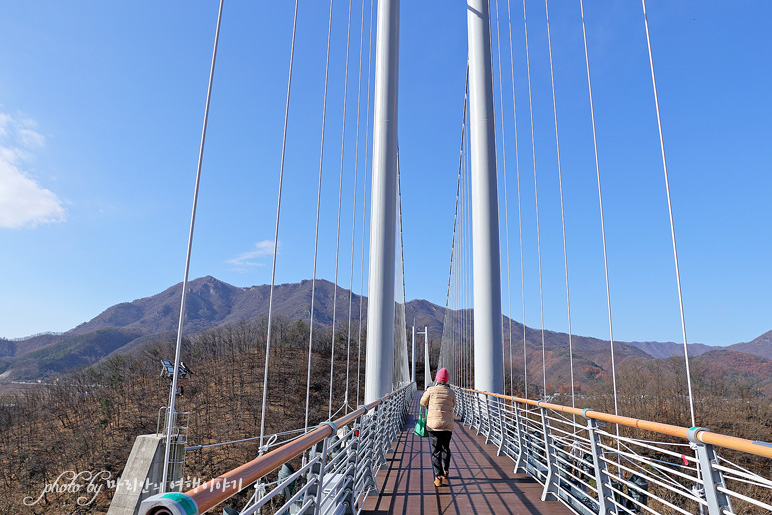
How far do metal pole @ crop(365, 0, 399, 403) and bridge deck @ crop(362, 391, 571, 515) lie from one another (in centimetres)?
138

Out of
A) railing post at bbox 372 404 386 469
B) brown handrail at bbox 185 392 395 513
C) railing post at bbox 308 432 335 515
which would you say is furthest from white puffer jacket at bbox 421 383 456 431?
brown handrail at bbox 185 392 395 513

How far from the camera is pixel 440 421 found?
15.3 feet

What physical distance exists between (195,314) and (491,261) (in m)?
172

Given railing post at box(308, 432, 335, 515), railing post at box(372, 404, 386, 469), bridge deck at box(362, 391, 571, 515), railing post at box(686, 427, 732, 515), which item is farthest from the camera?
railing post at box(372, 404, 386, 469)

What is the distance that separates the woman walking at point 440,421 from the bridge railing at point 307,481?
609 millimetres

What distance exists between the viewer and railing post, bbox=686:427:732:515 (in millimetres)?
1900

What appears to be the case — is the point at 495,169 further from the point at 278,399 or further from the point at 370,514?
the point at 278,399

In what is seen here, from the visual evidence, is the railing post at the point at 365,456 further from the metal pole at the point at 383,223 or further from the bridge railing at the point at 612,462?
the metal pole at the point at 383,223

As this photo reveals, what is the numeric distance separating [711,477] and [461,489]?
2826mm

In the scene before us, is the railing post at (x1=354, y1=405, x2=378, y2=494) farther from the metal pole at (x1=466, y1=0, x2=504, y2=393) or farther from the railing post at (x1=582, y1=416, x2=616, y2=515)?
the metal pole at (x1=466, y1=0, x2=504, y2=393)

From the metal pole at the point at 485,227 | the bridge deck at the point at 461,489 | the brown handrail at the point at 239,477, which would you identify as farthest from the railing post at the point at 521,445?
the brown handrail at the point at 239,477

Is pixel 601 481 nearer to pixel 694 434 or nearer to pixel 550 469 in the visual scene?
pixel 550 469

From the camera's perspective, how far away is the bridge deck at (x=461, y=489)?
12.2 ft

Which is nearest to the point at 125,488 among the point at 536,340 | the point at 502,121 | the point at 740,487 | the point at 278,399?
the point at 502,121
